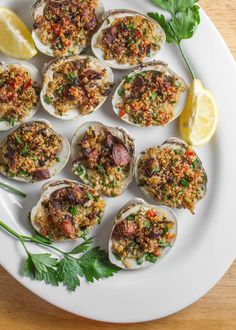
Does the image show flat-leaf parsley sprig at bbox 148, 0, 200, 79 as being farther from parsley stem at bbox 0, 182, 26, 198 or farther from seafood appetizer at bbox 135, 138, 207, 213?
parsley stem at bbox 0, 182, 26, 198

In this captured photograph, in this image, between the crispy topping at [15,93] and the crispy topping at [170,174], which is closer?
the crispy topping at [15,93]

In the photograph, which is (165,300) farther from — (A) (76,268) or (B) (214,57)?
(B) (214,57)

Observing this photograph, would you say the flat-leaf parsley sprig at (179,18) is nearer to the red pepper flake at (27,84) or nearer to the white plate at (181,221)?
the white plate at (181,221)

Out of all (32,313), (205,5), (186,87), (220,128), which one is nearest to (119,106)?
(186,87)

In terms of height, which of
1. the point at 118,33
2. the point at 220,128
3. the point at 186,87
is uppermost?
the point at 118,33

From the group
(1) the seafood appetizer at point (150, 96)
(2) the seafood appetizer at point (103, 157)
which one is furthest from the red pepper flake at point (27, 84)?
(1) the seafood appetizer at point (150, 96)

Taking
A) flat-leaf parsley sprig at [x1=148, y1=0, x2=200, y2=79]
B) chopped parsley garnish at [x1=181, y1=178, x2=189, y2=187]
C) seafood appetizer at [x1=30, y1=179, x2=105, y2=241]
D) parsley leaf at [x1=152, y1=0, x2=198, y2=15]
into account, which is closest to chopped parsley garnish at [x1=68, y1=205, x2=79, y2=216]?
seafood appetizer at [x1=30, y1=179, x2=105, y2=241]
